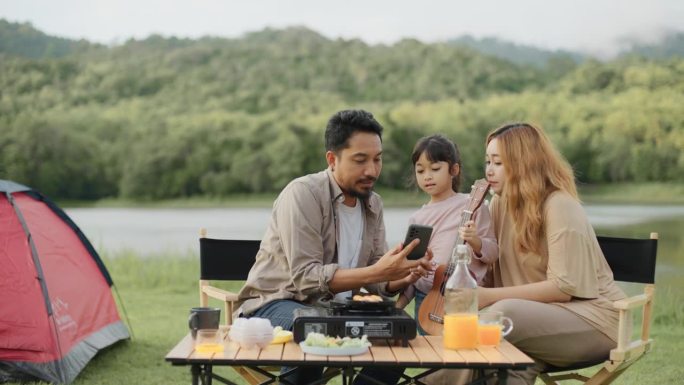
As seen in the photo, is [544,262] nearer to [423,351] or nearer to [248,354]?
[423,351]

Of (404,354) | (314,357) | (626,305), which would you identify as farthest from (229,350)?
(626,305)

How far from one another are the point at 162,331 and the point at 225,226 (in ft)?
17.8

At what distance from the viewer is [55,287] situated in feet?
14.6

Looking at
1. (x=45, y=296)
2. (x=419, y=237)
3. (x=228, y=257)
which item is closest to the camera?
(x=419, y=237)

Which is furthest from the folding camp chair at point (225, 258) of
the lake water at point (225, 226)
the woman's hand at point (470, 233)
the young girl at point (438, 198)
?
the lake water at point (225, 226)

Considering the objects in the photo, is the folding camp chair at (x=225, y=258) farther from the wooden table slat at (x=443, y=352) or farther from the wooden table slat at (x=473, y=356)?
the wooden table slat at (x=473, y=356)

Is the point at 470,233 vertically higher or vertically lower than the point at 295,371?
higher

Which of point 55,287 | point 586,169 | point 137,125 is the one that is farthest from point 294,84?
point 55,287

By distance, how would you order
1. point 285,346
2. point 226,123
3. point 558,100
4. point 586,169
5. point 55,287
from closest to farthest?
point 285,346
point 55,287
point 586,169
point 558,100
point 226,123

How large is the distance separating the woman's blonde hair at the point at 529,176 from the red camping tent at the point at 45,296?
227 cm

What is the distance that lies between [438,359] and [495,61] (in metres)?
10.9

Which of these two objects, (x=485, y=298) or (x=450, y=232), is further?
(x=450, y=232)

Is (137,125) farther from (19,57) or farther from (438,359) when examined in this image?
(438,359)

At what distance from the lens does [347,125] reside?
2.92 metres
